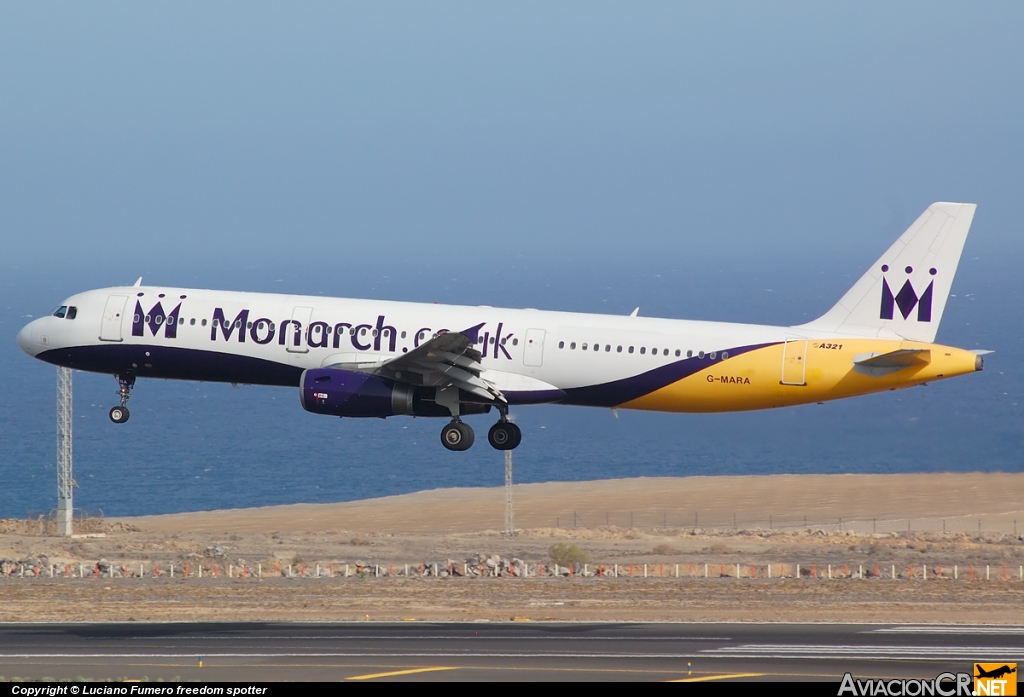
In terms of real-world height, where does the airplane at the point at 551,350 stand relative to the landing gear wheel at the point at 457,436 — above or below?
above

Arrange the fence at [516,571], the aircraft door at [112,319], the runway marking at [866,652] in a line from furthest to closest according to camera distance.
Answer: the fence at [516,571], the aircraft door at [112,319], the runway marking at [866,652]

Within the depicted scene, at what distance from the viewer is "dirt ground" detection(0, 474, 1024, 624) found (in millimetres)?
48375

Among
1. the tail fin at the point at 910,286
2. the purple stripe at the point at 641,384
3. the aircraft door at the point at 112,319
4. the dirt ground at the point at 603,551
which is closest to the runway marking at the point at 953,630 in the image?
the dirt ground at the point at 603,551

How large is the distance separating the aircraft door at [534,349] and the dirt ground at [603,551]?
802 cm

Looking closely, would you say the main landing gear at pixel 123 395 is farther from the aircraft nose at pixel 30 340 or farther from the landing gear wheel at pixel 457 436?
the landing gear wheel at pixel 457 436

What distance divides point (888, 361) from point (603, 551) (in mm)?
28550

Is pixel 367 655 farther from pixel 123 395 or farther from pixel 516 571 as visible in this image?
pixel 516 571

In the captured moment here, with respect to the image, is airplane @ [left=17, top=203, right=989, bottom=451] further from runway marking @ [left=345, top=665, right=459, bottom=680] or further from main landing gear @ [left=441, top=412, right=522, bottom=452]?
runway marking @ [left=345, top=665, right=459, bottom=680]

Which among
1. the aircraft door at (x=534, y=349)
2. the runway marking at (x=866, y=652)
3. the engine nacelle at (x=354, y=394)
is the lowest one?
the runway marking at (x=866, y=652)

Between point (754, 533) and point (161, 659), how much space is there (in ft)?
173

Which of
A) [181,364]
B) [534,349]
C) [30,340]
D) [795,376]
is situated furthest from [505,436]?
[30,340]

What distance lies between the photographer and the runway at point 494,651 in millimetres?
35281

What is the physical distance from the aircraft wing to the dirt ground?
7240 millimetres

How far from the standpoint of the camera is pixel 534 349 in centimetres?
5047
